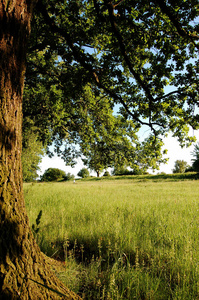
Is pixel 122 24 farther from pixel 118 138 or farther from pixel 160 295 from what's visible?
pixel 160 295

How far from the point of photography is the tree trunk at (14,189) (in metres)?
1.38

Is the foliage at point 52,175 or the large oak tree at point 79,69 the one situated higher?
the large oak tree at point 79,69

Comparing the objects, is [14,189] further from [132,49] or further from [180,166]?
[180,166]

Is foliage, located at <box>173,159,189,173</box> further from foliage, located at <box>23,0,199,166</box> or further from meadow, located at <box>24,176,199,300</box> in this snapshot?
meadow, located at <box>24,176,199,300</box>

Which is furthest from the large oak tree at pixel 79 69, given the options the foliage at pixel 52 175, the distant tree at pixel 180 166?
the distant tree at pixel 180 166

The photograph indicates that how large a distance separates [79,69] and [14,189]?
4841mm

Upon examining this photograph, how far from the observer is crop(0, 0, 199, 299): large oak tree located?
147 cm

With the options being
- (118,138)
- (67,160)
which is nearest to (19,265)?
(118,138)

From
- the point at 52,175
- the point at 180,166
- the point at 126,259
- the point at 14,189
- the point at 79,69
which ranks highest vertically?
the point at 79,69

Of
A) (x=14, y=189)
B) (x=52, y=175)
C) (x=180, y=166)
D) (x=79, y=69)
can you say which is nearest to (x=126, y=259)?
(x=14, y=189)

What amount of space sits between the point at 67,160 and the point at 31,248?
8781mm

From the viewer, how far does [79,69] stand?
5.38 metres

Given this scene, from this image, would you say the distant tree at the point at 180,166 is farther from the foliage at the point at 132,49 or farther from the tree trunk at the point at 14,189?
the tree trunk at the point at 14,189

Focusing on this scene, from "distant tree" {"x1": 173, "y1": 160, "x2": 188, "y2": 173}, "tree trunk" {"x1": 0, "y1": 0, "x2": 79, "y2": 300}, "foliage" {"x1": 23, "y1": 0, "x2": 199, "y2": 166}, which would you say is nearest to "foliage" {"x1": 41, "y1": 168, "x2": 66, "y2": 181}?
"foliage" {"x1": 23, "y1": 0, "x2": 199, "y2": 166}
